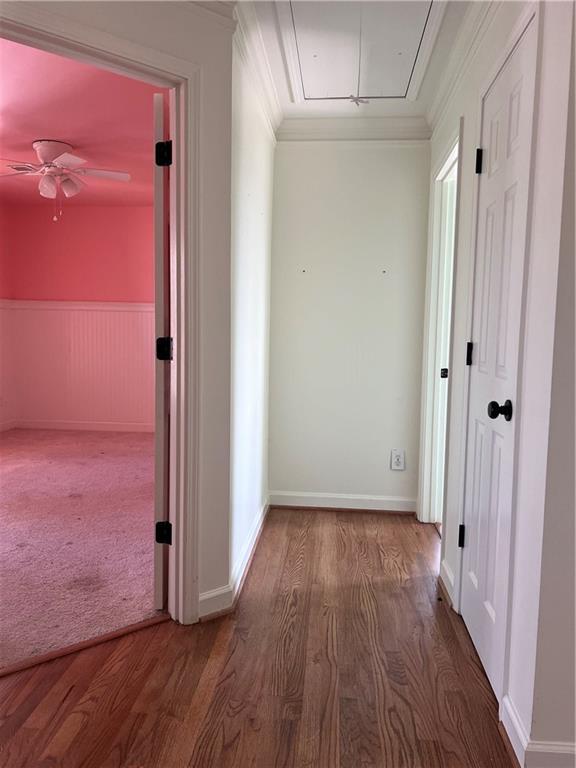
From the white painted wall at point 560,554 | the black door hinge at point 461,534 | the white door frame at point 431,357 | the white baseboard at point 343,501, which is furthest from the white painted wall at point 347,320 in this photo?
the white painted wall at point 560,554

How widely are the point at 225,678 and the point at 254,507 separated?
3.79 feet

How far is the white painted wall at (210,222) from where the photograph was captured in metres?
1.69

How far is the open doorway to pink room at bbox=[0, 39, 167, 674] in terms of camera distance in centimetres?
211

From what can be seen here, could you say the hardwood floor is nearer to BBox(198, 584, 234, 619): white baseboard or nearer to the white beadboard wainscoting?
BBox(198, 584, 234, 619): white baseboard

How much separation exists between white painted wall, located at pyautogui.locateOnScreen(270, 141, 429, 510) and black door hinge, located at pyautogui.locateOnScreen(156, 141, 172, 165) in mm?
1325

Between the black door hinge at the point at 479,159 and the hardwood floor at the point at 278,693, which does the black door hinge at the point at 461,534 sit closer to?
the hardwood floor at the point at 278,693

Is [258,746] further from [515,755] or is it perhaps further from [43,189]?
[43,189]

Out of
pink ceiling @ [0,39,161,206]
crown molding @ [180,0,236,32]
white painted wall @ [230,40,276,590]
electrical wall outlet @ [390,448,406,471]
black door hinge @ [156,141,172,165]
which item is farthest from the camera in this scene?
electrical wall outlet @ [390,448,406,471]

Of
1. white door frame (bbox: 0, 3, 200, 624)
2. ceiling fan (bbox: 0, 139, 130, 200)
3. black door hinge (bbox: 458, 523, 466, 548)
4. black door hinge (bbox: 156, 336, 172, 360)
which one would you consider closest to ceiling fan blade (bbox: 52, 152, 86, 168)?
ceiling fan (bbox: 0, 139, 130, 200)

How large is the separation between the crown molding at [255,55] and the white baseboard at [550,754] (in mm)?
2483

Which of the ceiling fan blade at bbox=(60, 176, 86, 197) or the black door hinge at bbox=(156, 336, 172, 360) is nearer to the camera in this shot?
the black door hinge at bbox=(156, 336, 172, 360)

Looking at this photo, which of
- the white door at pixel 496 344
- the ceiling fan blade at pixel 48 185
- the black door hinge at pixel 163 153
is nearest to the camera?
the white door at pixel 496 344

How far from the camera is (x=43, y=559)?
2.43 m

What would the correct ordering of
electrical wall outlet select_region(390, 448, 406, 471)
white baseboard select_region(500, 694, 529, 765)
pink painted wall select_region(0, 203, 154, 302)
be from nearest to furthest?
1. white baseboard select_region(500, 694, 529, 765)
2. electrical wall outlet select_region(390, 448, 406, 471)
3. pink painted wall select_region(0, 203, 154, 302)
